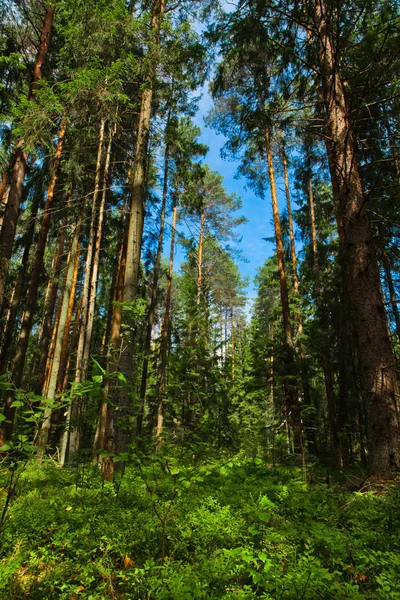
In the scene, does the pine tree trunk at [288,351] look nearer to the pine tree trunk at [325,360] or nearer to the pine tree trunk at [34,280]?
the pine tree trunk at [325,360]

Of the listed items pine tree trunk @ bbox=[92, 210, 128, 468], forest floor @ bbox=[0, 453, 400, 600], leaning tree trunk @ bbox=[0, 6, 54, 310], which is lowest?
forest floor @ bbox=[0, 453, 400, 600]

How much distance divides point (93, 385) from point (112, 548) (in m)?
1.39

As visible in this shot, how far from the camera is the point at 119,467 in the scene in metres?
5.68

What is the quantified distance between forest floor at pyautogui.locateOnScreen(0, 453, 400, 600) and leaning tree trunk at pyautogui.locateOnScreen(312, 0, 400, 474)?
0.62 meters

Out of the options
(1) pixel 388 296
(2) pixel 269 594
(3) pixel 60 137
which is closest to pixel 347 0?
(2) pixel 269 594

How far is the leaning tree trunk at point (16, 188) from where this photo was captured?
7918 mm

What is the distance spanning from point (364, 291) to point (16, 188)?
8906 millimetres

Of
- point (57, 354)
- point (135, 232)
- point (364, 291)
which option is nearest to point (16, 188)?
point (135, 232)

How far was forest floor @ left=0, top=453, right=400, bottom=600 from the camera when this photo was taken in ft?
6.77

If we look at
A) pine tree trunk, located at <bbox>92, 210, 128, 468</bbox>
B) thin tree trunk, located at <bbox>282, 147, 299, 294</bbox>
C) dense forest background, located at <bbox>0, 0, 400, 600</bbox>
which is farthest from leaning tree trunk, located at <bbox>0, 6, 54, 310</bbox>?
thin tree trunk, located at <bbox>282, 147, 299, 294</bbox>

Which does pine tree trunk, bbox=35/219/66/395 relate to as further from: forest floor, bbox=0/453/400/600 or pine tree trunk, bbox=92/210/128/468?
forest floor, bbox=0/453/400/600

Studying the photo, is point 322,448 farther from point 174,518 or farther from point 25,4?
point 25,4

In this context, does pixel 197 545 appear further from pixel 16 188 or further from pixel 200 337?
pixel 200 337

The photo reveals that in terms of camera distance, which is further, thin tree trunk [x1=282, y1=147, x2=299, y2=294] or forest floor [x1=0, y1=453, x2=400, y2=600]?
thin tree trunk [x1=282, y1=147, x2=299, y2=294]
